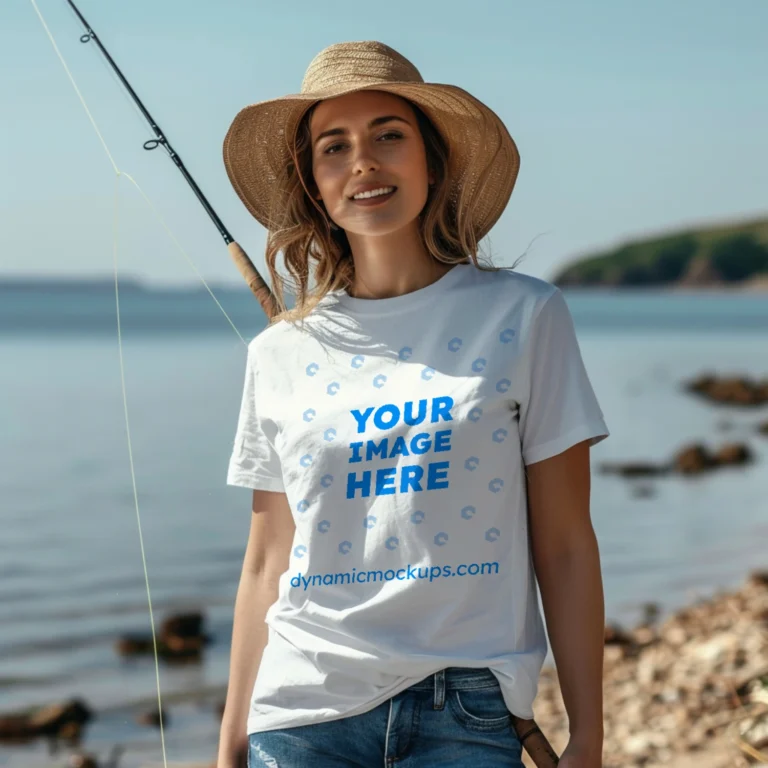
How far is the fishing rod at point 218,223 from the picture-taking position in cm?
255

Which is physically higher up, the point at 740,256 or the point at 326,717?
the point at 740,256

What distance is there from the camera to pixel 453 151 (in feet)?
7.79

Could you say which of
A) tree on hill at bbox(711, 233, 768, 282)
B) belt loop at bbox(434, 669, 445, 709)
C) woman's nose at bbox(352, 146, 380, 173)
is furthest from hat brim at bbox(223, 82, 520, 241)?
tree on hill at bbox(711, 233, 768, 282)

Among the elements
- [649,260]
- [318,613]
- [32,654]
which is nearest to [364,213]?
[318,613]

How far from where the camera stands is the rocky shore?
375cm

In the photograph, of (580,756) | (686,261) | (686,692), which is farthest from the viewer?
(686,261)

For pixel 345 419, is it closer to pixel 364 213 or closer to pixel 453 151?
pixel 364 213

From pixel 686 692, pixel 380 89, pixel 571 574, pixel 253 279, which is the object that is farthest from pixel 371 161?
pixel 686 692

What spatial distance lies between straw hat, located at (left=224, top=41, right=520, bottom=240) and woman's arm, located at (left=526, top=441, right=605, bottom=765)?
557 millimetres

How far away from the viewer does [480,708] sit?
1928 millimetres

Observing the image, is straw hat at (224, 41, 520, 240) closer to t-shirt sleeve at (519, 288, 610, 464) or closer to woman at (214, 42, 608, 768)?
woman at (214, 42, 608, 768)

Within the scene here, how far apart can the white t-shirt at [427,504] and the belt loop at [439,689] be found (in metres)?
0.02

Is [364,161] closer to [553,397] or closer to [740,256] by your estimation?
[553,397]

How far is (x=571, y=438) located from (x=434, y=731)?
0.50m
